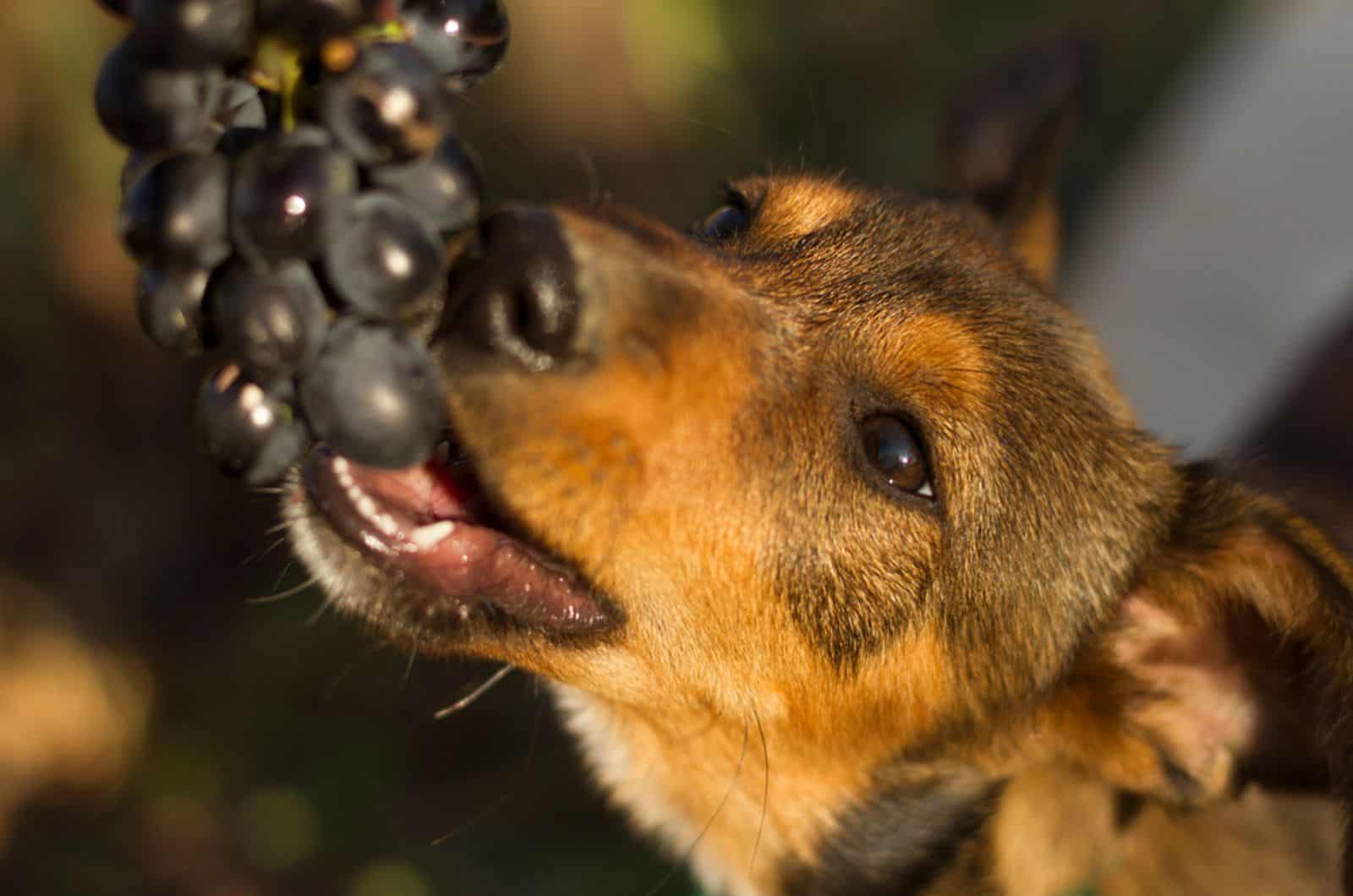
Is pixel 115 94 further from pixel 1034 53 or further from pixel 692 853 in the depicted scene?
pixel 1034 53

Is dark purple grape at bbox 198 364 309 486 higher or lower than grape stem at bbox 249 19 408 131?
lower

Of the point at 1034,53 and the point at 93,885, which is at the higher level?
the point at 1034,53

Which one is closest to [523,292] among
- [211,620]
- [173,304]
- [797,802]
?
[173,304]

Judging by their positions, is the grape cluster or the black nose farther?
the black nose

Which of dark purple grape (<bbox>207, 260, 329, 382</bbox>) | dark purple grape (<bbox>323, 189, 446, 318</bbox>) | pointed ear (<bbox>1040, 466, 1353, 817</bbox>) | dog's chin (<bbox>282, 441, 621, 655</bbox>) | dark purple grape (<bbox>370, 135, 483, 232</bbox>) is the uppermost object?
dark purple grape (<bbox>370, 135, 483, 232</bbox>)

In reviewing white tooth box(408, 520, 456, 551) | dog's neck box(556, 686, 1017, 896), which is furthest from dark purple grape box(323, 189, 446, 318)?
dog's neck box(556, 686, 1017, 896)

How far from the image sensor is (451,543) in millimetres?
2309

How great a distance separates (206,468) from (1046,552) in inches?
121

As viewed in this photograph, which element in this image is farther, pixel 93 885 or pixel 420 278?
pixel 93 885

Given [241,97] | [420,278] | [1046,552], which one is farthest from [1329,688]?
[241,97]

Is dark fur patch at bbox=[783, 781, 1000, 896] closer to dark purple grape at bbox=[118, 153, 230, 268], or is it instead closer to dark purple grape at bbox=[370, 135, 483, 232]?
dark purple grape at bbox=[370, 135, 483, 232]

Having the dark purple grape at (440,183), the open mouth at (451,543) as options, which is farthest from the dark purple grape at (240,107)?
the open mouth at (451,543)

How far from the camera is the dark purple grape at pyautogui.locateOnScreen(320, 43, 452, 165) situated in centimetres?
166

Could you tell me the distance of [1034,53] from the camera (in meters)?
4.05
